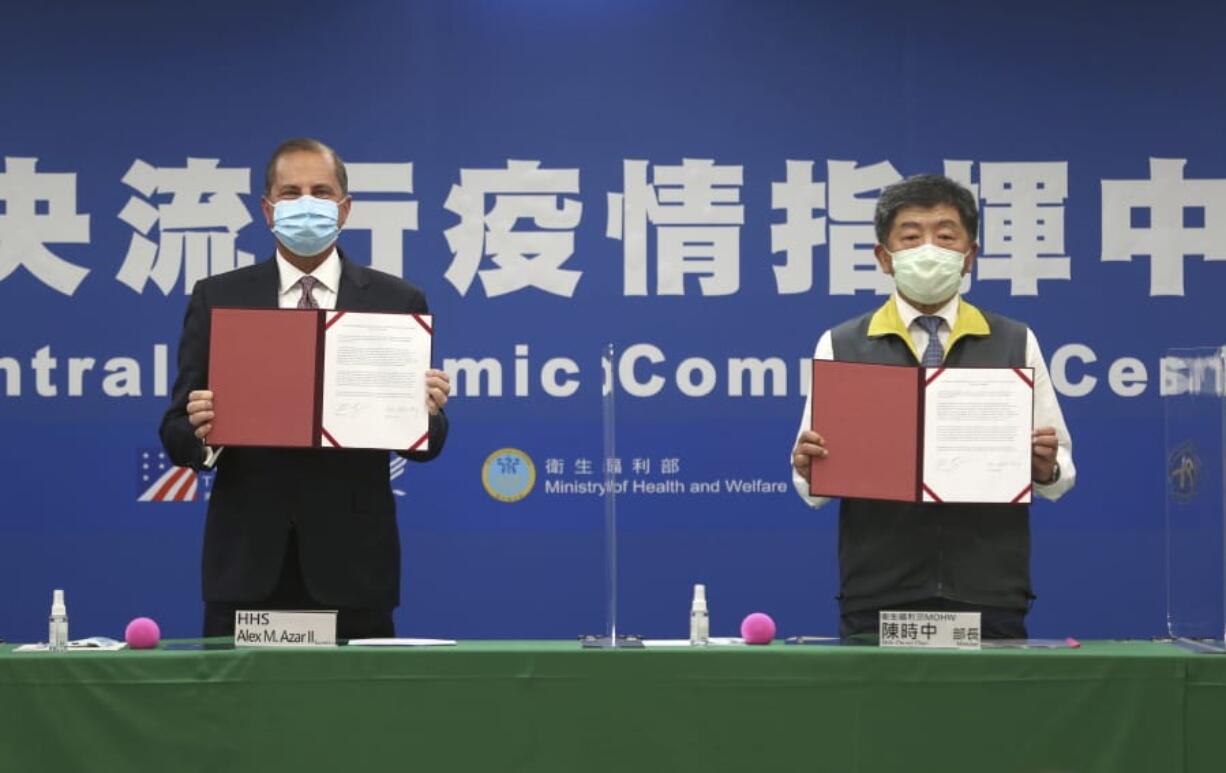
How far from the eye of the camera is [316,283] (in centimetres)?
323

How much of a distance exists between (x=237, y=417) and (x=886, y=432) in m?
1.19

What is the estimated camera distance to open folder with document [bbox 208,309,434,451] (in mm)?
2918

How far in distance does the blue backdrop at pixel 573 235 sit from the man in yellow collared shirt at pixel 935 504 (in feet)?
5.84

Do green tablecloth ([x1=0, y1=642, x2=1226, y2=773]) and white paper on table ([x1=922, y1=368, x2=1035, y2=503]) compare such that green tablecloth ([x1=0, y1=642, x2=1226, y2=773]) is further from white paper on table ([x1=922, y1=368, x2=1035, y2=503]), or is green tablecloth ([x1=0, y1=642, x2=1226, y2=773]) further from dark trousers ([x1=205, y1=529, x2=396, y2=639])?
dark trousers ([x1=205, y1=529, x2=396, y2=639])

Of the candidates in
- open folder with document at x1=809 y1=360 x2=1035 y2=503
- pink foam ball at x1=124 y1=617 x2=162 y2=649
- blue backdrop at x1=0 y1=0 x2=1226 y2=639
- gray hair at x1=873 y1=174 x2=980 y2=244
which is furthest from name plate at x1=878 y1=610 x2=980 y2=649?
blue backdrop at x1=0 y1=0 x2=1226 y2=639

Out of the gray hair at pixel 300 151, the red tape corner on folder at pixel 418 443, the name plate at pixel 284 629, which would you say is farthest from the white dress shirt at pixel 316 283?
the name plate at pixel 284 629

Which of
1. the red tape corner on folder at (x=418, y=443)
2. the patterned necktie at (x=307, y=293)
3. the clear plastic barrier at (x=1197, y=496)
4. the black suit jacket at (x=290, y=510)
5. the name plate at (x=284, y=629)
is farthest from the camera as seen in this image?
the patterned necktie at (x=307, y=293)

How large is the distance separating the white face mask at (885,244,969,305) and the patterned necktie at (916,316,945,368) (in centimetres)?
4

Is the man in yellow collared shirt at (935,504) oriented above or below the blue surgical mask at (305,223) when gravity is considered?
below

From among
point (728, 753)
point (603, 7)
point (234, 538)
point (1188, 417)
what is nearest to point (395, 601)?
point (234, 538)

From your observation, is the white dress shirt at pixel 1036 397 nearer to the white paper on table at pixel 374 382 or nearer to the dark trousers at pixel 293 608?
the white paper on table at pixel 374 382

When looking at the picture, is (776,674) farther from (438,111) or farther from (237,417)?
(438,111)

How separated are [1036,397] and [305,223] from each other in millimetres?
1474

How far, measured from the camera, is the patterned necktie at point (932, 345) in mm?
3125
